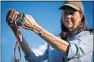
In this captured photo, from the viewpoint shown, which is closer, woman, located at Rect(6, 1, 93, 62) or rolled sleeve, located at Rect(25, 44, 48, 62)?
woman, located at Rect(6, 1, 93, 62)

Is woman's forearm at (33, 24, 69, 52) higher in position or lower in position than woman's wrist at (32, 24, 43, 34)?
lower

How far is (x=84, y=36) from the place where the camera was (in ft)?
4.73

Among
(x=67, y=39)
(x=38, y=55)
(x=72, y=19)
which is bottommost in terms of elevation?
(x=38, y=55)

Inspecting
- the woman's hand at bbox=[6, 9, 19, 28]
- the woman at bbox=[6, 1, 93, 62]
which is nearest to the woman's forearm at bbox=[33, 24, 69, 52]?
the woman at bbox=[6, 1, 93, 62]

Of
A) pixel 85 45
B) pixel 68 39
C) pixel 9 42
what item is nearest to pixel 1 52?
pixel 9 42

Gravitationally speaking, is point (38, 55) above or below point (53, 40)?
below

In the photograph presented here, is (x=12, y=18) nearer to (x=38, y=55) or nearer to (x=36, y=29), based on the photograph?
(x=36, y=29)

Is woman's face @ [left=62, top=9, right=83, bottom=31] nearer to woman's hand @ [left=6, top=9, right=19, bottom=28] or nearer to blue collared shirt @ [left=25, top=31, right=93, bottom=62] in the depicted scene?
blue collared shirt @ [left=25, top=31, right=93, bottom=62]

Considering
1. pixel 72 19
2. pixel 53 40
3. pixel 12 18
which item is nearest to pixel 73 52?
pixel 53 40

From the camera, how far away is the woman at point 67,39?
133cm

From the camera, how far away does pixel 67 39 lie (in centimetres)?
147

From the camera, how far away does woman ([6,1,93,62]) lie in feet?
4.38

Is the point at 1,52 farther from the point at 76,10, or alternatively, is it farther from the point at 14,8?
the point at 76,10

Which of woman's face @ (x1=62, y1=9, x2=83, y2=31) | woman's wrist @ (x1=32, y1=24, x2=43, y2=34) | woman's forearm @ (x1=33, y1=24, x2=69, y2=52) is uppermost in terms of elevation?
woman's face @ (x1=62, y1=9, x2=83, y2=31)
